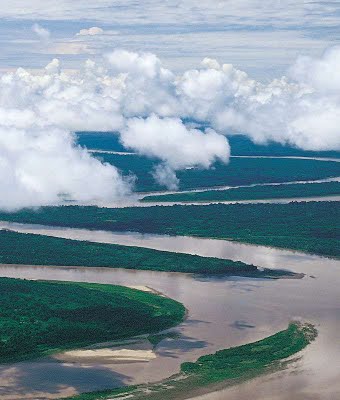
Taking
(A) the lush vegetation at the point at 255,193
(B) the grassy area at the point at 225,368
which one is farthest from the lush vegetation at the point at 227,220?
(B) the grassy area at the point at 225,368

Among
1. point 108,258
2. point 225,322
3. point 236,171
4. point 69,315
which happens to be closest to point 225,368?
point 225,322

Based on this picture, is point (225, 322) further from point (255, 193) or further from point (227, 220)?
point (255, 193)

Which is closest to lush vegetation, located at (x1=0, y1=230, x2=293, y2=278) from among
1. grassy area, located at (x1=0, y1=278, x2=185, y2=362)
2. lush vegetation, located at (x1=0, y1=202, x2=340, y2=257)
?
grassy area, located at (x1=0, y1=278, x2=185, y2=362)

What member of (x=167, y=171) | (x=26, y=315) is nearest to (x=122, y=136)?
(x=167, y=171)

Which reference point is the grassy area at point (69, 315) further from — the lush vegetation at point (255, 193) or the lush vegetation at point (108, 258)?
the lush vegetation at point (255, 193)

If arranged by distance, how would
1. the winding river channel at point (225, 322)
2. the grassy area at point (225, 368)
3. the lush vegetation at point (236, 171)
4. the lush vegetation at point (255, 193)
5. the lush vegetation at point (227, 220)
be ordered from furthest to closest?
the lush vegetation at point (236, 171) → the lush vegetation at point (255, 193) → the lush vegetation at point (227, 220) → the winding river channel at point (225, 322) → the grassy area at point (225, 368)

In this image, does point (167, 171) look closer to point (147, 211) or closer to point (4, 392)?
point (147, 211)
